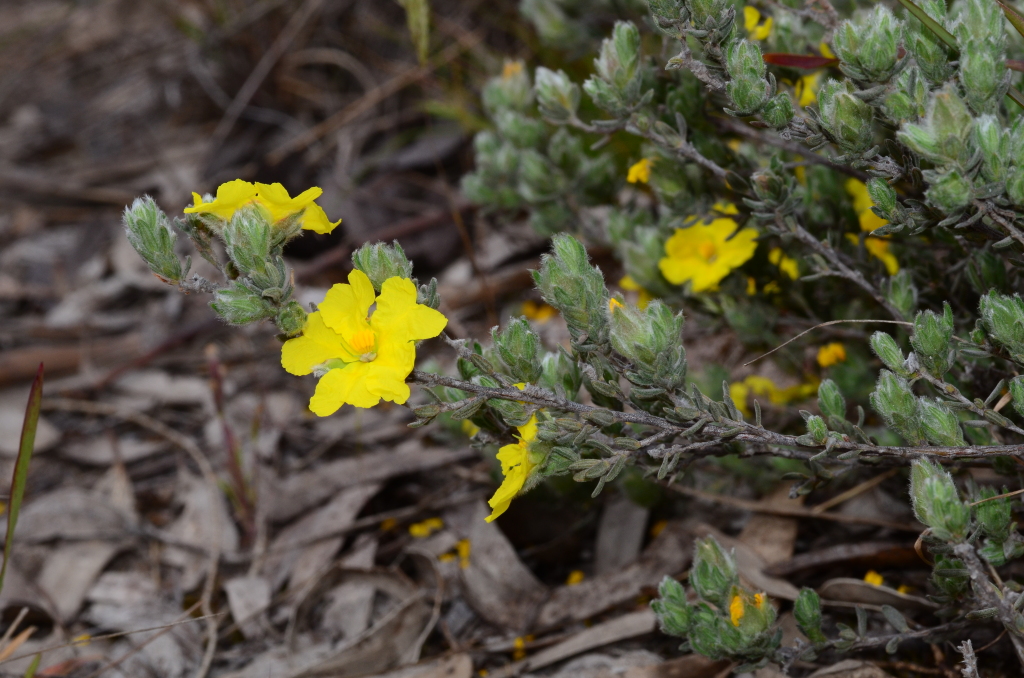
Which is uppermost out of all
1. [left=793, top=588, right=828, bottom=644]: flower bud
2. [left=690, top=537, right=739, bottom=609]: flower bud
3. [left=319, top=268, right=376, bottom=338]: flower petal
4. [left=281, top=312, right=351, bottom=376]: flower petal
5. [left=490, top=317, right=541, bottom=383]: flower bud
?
[left=319, top=268, right=376, bottom=338]: flower petal

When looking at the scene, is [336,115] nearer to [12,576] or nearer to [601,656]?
[12,576]

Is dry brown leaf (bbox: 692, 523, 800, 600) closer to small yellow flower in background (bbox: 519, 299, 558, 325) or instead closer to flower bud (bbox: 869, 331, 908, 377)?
flower bud (bbox: 869, 331, 908, 377)

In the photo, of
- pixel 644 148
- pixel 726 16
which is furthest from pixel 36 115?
pixel 726 16

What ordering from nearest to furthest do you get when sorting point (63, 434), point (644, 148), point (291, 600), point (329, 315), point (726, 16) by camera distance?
point (329, 315)
point (726, 16)
point (644, 148)
point (291, 600)
point (63, 434)

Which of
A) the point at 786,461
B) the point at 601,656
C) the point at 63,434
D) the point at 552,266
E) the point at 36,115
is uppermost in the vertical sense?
the point at 36,115

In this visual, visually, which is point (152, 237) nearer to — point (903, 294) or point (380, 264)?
point (380, 264)

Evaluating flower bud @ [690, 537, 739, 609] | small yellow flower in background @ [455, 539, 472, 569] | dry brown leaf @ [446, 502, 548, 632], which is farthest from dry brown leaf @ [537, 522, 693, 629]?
flower bud @ [690, 537, 739, 609]
